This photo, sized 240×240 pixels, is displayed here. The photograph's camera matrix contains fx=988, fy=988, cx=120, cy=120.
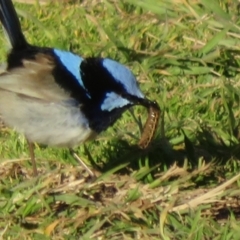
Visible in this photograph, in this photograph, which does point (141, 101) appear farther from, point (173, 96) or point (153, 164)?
point (173, 96)

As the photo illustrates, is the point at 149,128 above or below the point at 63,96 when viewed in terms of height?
below

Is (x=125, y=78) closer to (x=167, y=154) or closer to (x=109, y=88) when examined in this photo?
(x=109, y=88)

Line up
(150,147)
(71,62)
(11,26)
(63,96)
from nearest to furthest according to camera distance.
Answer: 1. (63,96)
2. (71,62)
3. (150,147)
4. (11,26)

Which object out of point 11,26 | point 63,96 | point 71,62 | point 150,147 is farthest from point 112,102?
point 11,26

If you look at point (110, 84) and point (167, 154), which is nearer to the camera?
point (110, 84)

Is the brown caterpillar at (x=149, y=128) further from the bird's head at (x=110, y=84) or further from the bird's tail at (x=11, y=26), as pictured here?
the bird's tail at (x=11, y=26)

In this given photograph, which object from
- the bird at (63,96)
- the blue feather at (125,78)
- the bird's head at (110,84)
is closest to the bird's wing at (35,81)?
the bird at (63,96)

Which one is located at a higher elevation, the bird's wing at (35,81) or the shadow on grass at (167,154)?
the bird's wing at (35,81)
